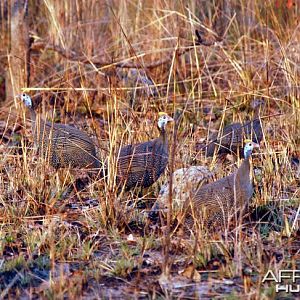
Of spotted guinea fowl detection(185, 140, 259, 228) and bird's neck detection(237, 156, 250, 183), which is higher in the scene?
bird's neck detection(237, 156, 250, 183)

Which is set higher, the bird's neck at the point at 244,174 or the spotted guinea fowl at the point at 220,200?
the bird's neck at the point at 244,174

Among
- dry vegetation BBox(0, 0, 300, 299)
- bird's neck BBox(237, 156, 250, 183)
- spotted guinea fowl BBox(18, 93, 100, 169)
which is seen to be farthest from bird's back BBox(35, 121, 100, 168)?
bird's neck BBox(237, 156, 250, 183)

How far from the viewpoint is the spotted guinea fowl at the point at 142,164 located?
573cm

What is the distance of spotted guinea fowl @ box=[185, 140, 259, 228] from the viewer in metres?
4.82

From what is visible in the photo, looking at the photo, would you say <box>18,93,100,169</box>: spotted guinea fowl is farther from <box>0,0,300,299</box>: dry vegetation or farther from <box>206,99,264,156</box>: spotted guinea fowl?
<box>206,99,264,156</box>: spotted guinea fowl

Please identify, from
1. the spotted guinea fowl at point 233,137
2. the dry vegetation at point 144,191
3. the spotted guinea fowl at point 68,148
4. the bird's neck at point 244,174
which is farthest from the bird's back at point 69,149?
the bird's neck at point 244,174

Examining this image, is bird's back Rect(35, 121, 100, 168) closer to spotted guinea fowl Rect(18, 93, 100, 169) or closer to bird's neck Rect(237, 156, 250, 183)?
spotted guinea fowl Rect(18, 93, 100, 169)

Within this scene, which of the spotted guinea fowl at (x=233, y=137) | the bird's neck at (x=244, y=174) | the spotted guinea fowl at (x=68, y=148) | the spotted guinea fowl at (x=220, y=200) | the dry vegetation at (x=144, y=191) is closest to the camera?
the dry vegetation at (x=144, y=191)

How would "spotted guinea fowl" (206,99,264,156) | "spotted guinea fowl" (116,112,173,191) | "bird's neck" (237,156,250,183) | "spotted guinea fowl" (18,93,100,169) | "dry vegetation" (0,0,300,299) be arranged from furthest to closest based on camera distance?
1. "spotted guinea fowl" (206,99,264,156)
2. "spotted guinea fowl" (18,93,100,169)
3. "spotted guinea fowl" (116,112,173,191)
4. "bird's neck" (237,156,250,183)
5. "dry vegetation" (0,0,300,299)

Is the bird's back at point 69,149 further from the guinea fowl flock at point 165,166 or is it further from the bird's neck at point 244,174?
the bird's neck at point 244,174

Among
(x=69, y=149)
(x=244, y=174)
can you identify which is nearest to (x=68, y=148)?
(x=69, y=149)

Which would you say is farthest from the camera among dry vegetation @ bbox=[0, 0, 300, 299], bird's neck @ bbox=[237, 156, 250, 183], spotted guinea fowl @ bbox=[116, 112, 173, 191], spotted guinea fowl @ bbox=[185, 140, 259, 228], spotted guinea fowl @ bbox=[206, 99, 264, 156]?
spotted guinea fowl @ bbox=[206, 99, 264, 156]

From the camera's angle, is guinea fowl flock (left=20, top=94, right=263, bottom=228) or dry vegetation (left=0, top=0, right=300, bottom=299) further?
guinea fowl flock (left=20, top=94, right=263, bottom=228)

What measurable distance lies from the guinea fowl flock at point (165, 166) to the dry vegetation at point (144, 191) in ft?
0.39
